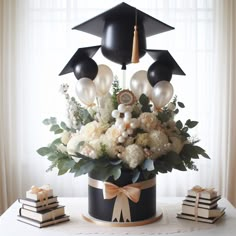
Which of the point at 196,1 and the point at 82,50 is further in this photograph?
the point at 196,1

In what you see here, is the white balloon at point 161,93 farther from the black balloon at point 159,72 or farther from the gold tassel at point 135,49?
the gold tassel at point 135,49

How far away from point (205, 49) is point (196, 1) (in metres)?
0.37

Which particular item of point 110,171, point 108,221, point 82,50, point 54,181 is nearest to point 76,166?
point 110,171

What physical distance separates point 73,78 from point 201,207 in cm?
176

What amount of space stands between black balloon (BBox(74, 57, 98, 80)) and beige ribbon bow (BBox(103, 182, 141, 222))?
0.51m

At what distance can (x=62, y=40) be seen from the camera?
→ 10.9 ft

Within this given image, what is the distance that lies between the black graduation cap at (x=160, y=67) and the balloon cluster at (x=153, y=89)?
1cm

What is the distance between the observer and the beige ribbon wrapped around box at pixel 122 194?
1770 mm

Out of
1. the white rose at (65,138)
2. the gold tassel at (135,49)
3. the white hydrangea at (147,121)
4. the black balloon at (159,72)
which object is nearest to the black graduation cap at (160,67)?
the black balloon at (159,72)

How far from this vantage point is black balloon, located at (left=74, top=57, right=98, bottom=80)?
195cm

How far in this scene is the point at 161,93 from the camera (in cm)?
195

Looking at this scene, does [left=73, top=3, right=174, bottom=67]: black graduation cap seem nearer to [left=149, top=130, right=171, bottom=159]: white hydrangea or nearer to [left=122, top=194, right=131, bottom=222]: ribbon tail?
[left=149, top=130, right=171, bottom=159]: white hydrangea

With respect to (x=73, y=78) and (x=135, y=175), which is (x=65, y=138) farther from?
(x=73, y=78)

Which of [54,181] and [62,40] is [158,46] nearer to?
[62,40]
